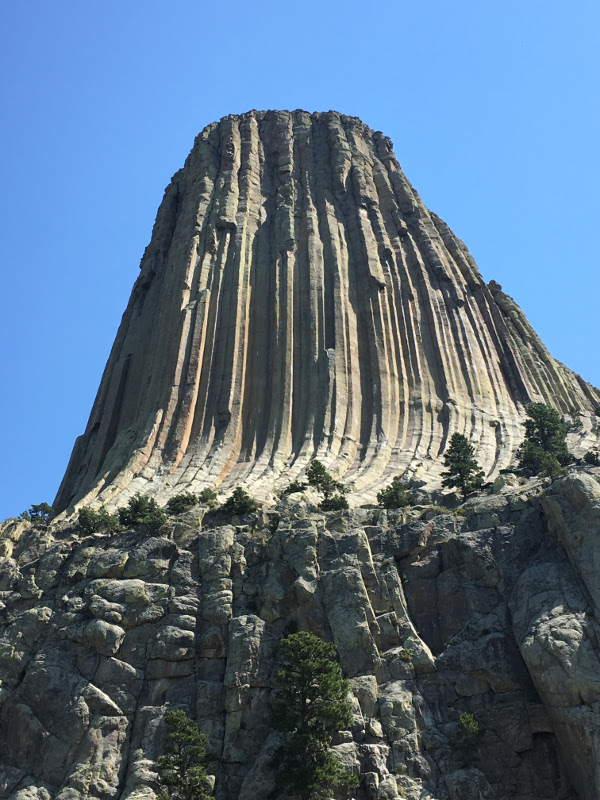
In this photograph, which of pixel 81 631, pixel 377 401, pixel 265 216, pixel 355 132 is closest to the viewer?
pixel 81 631

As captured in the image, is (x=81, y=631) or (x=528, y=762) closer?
(x=528, y=762)

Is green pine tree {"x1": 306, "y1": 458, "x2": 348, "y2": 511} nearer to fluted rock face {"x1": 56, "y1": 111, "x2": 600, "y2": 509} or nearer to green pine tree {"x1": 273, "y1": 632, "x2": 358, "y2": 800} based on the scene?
fluted rock face {"x1": 56, "y1": 111, "x2": 600, "y2": 509}

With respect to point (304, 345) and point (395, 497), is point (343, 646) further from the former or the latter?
point (304, 345)

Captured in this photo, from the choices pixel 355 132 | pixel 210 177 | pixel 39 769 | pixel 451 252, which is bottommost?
pixel 39 769

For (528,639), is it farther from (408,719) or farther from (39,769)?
(39,769)

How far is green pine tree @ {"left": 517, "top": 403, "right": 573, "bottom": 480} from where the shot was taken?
4844 cm

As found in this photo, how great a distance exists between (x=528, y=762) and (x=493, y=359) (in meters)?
43.8

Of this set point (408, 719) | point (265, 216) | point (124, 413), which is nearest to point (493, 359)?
point (265, 216)

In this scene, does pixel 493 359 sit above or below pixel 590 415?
above

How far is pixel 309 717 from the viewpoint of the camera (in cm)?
3384

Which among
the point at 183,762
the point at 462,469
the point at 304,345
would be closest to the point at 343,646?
the point at 183,762

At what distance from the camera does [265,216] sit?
81.6 meters

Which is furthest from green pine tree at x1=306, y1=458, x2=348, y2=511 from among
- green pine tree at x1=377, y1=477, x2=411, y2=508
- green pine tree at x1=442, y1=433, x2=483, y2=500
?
green pine tree at x1=442, y1=433, x2=483, y2=500

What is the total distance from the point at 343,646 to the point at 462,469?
1688cm
